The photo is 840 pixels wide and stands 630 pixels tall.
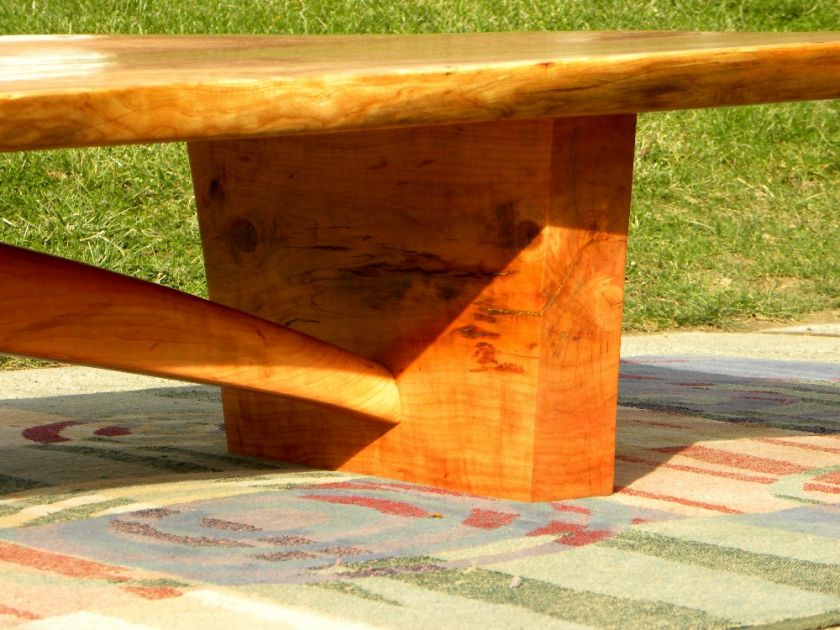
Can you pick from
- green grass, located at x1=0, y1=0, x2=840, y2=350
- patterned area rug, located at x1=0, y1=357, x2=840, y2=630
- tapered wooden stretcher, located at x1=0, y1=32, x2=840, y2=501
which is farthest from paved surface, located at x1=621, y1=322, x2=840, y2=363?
tapered wooden stretcher, located at x1=0, y1=32, x2=840, y2=501

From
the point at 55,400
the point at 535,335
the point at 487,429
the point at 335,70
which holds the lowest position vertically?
the point at 55,400

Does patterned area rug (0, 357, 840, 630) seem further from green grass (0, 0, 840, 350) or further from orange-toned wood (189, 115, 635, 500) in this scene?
green grass (0, 0, 840, 350)

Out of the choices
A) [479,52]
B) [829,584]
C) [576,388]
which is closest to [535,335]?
[576,388]

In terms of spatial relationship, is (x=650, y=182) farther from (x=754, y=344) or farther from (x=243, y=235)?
(x=243, y=235)

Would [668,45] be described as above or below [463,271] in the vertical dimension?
above

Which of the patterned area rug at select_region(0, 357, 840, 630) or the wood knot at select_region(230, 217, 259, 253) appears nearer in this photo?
the patterned area rug at select_region(0, 357, 840, 630)

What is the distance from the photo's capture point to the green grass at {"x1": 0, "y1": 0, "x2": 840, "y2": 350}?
479cm

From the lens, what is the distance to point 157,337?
2.03 meters

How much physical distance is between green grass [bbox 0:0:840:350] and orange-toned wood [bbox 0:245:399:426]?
2.48 meters

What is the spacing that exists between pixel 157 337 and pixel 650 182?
4.13m

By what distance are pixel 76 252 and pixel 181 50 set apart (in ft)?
7.78

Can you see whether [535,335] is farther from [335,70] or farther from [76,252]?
[76,252]

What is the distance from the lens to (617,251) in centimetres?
216

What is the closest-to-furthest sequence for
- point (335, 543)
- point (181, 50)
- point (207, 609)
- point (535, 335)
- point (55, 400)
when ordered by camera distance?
1. point (207, 609)
2. point (335, 543)
3. point (535, 335)
4. point (181, 50)
5. point (55, 400)
